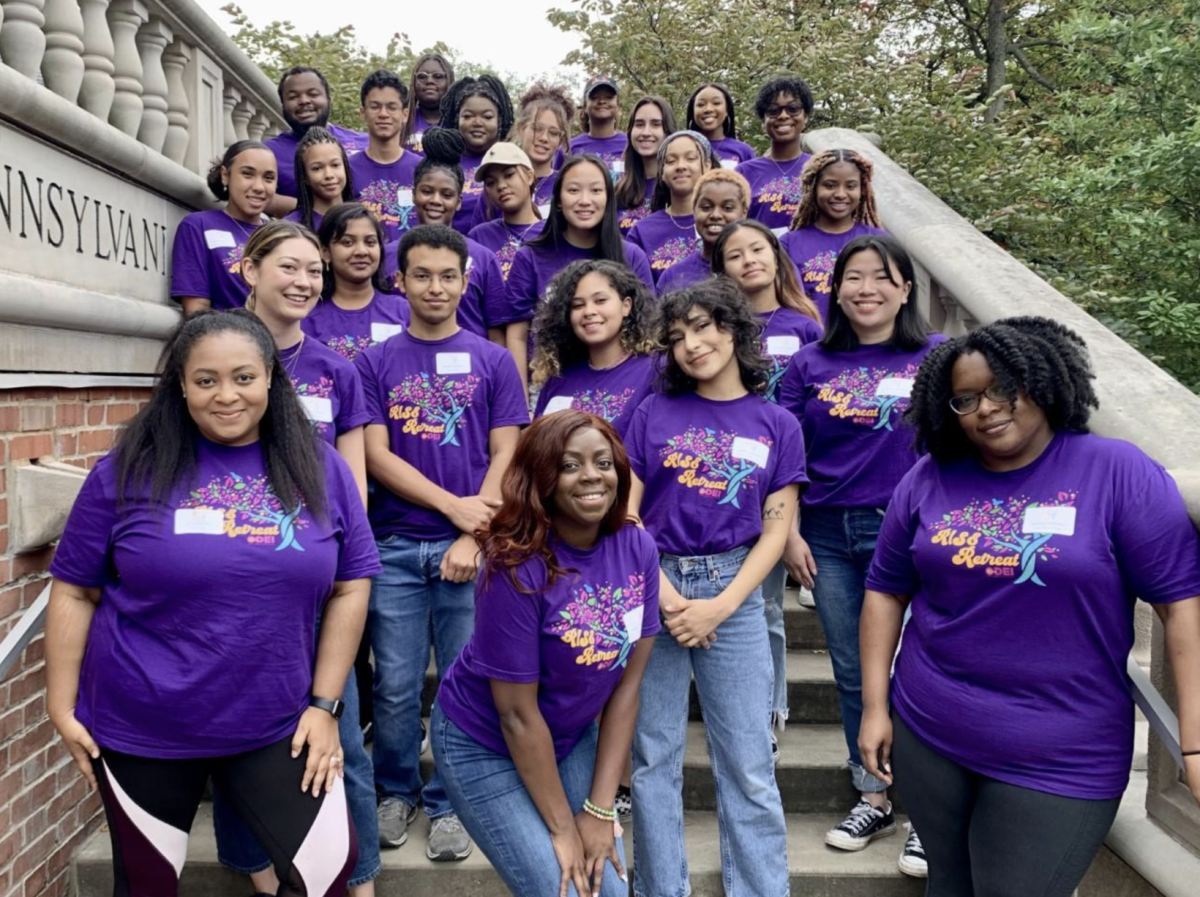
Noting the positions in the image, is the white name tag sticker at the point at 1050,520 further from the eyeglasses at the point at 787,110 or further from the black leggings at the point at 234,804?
the eyeglasses at the point at 787,110

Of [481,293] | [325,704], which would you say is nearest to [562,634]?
[325,704]

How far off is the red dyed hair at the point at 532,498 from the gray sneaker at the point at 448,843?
4.17 feet

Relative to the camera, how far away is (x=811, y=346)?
12.3 feet

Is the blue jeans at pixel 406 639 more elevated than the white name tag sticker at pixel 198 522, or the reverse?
the white name tag sticker at pixel 198 522

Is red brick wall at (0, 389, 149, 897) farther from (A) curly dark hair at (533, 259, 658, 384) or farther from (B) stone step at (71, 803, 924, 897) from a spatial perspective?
(A) curly dark hair at (533, 259, 658, 384)

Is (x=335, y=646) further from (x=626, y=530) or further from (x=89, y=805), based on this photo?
(x=89, y=805)

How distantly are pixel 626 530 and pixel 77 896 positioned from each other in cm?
224

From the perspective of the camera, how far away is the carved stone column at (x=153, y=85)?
169 inches

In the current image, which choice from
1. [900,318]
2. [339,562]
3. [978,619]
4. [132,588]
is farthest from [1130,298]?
[132,588]

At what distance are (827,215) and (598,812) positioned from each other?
305 centimetres

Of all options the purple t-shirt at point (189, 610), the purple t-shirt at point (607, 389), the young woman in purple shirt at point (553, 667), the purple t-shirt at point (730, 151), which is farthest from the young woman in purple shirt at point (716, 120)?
the purple t-shirt at point (189, 610)

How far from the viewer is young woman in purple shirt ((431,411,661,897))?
2.54m

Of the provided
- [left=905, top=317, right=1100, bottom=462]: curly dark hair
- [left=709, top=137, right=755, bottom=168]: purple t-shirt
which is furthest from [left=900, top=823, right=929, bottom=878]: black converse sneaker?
[left=709, top=137, right=755, bottom=168]: purple t-shirt

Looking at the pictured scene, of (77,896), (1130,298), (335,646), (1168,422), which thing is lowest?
(77,896)
